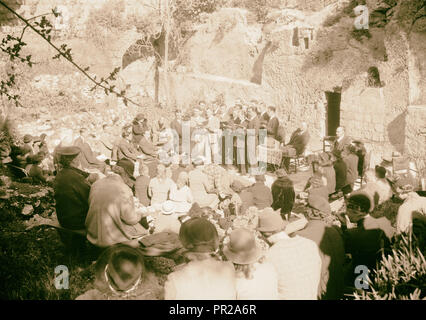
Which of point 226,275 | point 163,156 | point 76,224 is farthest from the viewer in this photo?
point 163,156

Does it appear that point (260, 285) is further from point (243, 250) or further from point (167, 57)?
point (167, 57)

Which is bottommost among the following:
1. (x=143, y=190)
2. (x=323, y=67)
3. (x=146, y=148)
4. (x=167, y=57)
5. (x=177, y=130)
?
(x=143, y=190)

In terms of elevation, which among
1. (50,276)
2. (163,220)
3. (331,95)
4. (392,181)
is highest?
(331,95)

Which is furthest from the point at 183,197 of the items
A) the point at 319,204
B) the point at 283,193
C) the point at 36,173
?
the point at 36,173

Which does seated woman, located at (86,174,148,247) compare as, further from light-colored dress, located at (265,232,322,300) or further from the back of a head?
light-colored dress, located at (265,232,322,300)

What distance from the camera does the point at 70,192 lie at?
487 centimetres

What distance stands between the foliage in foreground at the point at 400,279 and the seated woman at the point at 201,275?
144 centimetres

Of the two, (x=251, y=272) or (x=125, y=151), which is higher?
(x=125, y=151)

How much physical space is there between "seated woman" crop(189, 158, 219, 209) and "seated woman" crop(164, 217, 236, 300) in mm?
3272

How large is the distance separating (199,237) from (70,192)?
2.30 meters

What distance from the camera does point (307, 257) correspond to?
3.61 m

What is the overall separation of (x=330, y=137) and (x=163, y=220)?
24.5 ft
